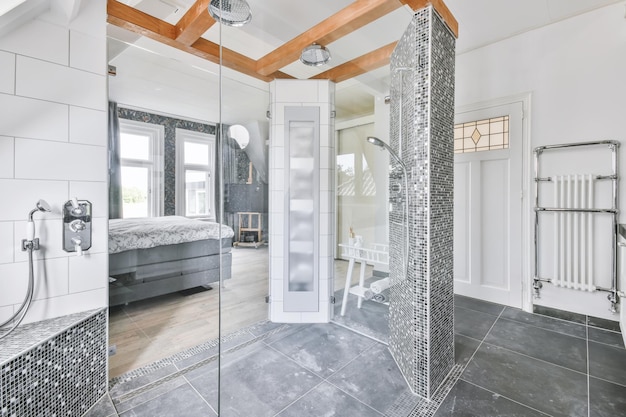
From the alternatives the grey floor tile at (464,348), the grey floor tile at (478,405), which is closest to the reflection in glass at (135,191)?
the grey floor tile at (478,405)

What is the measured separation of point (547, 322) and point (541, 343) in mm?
474

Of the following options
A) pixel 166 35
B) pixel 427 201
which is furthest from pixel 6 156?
pixel 427 201

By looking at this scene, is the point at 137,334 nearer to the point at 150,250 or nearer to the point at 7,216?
the point at 150,250

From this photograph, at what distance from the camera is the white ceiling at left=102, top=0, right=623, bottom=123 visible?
207cm

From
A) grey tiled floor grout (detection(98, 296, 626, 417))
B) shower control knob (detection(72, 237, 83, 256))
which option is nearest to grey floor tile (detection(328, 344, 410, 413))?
grey tiled floor grout (detection(98, 296, 626, 417))

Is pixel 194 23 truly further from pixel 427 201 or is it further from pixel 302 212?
pixel 427 201

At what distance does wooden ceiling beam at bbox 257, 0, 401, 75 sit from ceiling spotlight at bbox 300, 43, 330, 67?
4cm

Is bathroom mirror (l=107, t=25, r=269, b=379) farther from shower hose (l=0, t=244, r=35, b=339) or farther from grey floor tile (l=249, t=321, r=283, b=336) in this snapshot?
shower hose (l=0, t=244, r=35, b=339)

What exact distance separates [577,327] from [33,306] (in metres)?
3.77

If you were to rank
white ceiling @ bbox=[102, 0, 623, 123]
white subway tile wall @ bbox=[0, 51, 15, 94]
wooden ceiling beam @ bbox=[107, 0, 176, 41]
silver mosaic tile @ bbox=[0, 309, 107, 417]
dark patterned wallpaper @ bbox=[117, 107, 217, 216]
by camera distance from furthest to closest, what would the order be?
dark patterned wallpaper @ bbox=[117, 107, 217, 216] → white ceiling @ bbox=[102, 0, 623, 123] → wooden ceiling beam @ bbox=[107, 0, 176, 41] → white subway tile wall @ bbox=[0, 51, 15, 94] → silver mosaic tile @ bbox=[0, 309, 107, 417]

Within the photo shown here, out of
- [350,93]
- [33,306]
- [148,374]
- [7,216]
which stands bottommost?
[148,374]

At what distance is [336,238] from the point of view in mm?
2590

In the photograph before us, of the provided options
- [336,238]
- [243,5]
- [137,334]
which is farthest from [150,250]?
[243,5]

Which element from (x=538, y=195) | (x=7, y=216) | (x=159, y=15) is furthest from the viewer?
(x=538, y=195)
